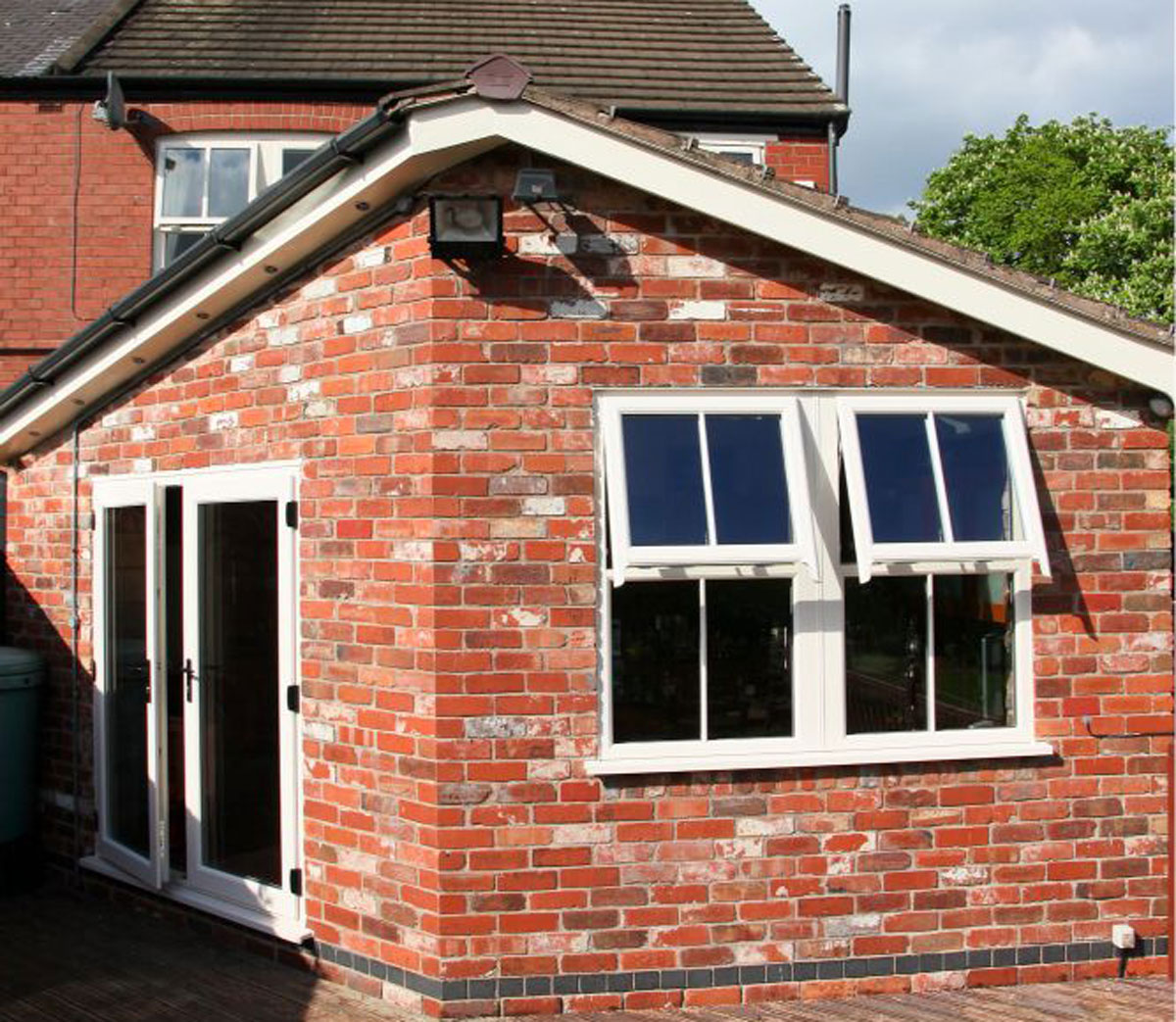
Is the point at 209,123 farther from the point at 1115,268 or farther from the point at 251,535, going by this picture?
the point at 1115,268

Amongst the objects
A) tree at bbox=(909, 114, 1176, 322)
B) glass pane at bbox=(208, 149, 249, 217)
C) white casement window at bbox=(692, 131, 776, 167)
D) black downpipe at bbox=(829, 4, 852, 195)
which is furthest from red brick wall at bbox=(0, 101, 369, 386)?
tree at bbox=(909, 114, 1176, 322)

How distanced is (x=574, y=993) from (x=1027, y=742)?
82.7 inches

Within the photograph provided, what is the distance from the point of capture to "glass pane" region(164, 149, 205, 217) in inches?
406

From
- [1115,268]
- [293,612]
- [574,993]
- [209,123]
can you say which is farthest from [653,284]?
[1115,268]

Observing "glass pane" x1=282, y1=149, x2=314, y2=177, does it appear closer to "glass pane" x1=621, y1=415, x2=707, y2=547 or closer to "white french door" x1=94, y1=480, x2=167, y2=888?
"white french door" x1=94, y1=480, x2=167, y2=888

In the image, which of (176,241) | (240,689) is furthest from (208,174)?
(240,689)

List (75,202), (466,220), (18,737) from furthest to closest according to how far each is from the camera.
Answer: (75,202), (18,737), (466,220)

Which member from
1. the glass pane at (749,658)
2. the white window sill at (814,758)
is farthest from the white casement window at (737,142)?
the white window sill at (814,758)

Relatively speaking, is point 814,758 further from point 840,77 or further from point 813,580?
point 840,77

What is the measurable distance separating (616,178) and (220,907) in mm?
3749

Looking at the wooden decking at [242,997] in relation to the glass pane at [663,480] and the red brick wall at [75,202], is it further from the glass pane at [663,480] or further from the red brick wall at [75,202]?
the red brick wall at [75,202]

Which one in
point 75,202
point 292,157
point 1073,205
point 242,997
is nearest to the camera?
point 242,997

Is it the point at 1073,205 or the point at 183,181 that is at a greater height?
the point at 1073,205

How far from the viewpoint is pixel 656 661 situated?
16.4ft
